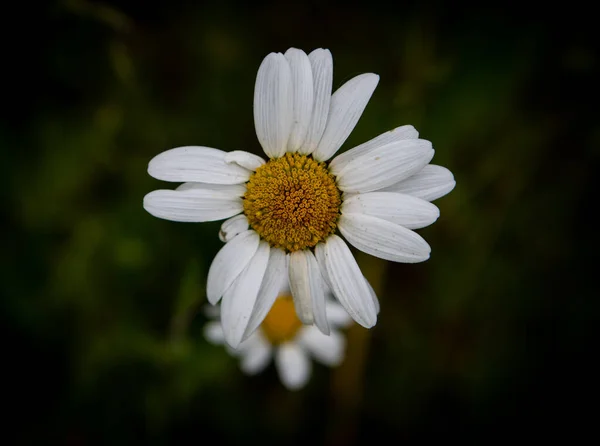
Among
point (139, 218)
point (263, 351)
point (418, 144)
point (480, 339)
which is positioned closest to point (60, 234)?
point (139, 218)

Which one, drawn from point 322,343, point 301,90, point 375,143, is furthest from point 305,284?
point 322,343

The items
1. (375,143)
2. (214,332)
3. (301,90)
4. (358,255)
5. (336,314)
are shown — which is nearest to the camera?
(301,90)

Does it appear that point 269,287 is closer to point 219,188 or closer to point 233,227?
point 233,227

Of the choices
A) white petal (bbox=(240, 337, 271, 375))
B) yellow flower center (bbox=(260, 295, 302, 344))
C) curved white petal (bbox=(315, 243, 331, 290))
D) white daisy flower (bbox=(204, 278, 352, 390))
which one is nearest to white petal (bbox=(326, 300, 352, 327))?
white daisy flower (bbox=(204, 278, 352, 390))

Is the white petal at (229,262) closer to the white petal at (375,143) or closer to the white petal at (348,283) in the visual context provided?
the white petal at (348,283)

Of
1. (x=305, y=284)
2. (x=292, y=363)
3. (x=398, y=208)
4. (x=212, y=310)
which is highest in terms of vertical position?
(x=398, y=208)

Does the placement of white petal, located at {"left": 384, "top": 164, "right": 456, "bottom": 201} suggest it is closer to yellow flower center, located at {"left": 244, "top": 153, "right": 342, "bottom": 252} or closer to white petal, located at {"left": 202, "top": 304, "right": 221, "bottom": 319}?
yellow flower center, located at {"left": 244, "top": 153, "right": 342, "bottom": 252}
